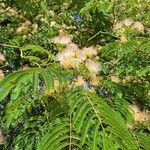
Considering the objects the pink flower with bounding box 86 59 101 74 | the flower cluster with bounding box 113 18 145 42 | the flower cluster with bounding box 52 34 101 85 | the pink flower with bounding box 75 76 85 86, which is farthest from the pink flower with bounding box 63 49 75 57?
the flower cluster with bounding box 113 18 145 42

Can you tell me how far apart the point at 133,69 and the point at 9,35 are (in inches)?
131

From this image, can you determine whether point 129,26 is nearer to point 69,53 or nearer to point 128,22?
point 128,22

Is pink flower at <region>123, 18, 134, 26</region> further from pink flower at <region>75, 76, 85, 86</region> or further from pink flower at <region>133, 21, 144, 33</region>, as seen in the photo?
pink flower at <region>75, 76, 85, 86</region>

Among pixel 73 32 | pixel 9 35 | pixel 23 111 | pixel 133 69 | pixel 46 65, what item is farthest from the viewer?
pixel 9 35

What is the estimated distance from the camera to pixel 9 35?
7.18 m

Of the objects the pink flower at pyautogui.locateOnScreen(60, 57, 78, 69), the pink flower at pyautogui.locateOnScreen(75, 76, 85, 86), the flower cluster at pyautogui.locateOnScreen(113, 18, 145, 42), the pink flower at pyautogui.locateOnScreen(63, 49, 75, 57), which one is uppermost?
the flower cluster at pyautogui.locateOnScreen(113, 18, 145, 42)

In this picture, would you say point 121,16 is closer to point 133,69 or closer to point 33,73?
point 133,69

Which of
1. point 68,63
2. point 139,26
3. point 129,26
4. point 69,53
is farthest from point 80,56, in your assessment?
point 139,26

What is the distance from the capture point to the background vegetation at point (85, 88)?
2438 mm

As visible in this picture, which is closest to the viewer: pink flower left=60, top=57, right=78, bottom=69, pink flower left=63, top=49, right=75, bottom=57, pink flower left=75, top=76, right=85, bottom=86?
pink flower left=75, top=76, right=85, bottom=86

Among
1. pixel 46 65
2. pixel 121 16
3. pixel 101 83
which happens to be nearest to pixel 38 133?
pixel 101 83

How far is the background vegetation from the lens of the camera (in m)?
2.44

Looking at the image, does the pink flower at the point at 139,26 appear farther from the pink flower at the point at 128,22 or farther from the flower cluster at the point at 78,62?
the flower cluster at the point at 78,62

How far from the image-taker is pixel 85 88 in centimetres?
279
